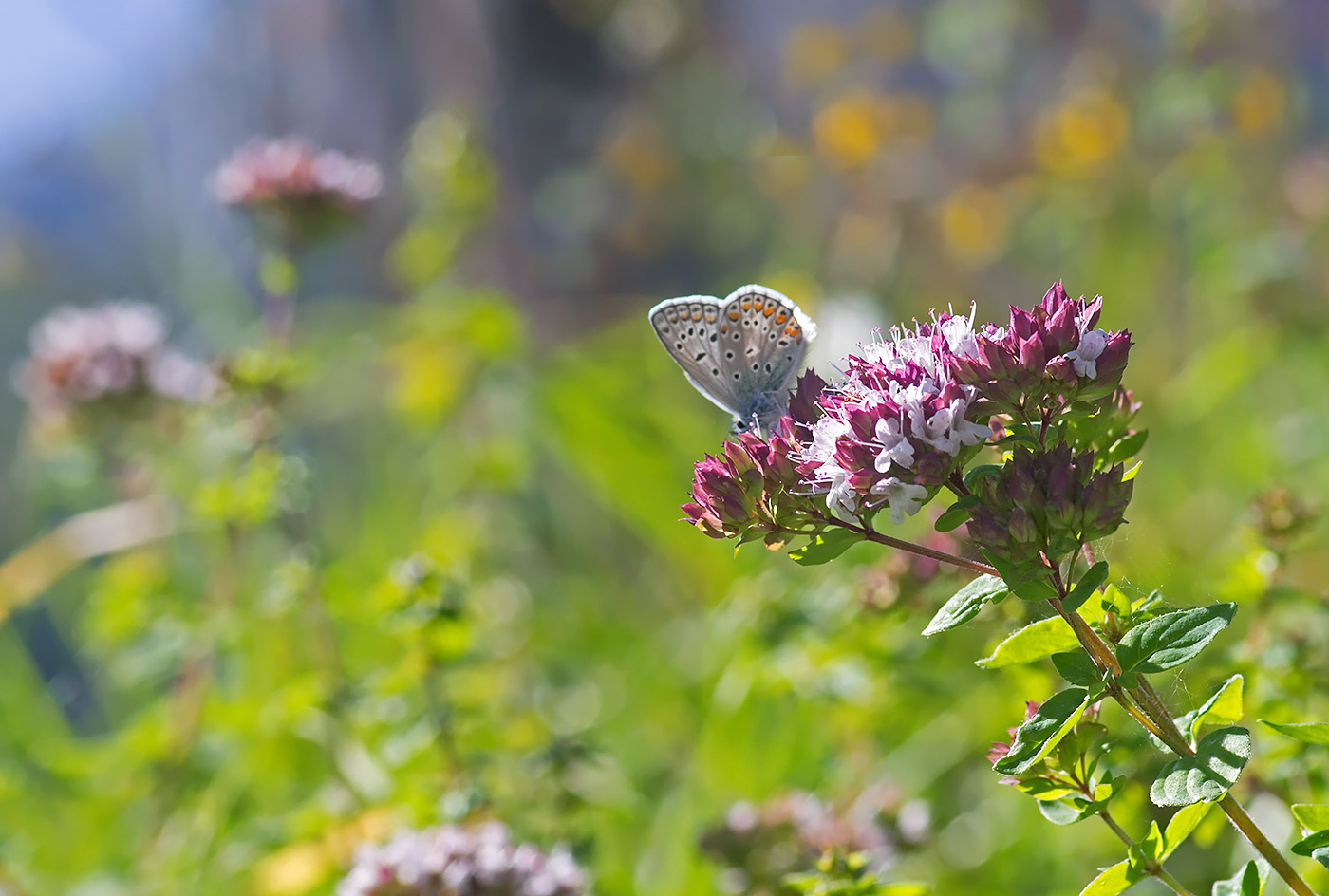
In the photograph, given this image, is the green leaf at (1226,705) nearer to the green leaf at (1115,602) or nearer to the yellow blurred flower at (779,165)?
the green leaf at (1115,602)

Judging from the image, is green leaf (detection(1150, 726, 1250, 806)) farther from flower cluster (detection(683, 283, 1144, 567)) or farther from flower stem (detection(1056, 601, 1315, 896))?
flower cluster (detection(683, 283, 1144, 567))

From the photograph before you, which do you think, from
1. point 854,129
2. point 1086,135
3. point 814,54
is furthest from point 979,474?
point 814,54

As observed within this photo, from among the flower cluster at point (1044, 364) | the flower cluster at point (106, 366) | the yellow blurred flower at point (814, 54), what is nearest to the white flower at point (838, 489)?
the flower cluster at point (1044, 364)

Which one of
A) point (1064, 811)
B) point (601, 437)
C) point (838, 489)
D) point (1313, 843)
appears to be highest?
point (601, 437)

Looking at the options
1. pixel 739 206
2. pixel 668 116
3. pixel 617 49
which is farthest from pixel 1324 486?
pixel 617 49

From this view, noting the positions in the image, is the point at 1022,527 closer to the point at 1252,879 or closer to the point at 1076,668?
the point at 1076,668

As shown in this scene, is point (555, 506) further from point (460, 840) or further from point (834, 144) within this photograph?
point (460, 840)

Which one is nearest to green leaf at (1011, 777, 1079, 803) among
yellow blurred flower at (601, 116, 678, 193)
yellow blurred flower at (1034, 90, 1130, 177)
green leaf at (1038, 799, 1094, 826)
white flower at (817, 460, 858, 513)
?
green leaf at (1038, 799, 1094, 826)
